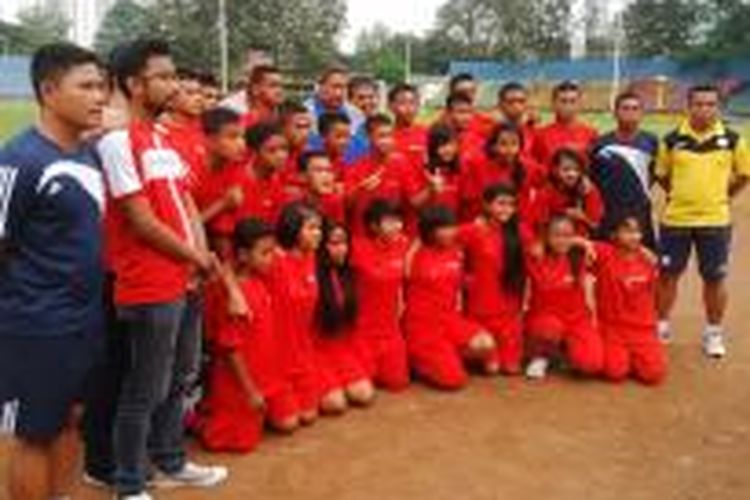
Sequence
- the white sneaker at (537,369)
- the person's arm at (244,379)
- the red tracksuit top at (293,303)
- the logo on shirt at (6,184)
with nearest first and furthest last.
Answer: the logo on shirt at (6,184), the person's arm at (244,379), the red tracksuit top at (293,303), the white sneaker at (537,369)

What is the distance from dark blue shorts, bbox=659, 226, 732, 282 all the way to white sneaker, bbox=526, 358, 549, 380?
132 cm

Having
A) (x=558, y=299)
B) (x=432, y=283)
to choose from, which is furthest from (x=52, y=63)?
(x=558, y=299)

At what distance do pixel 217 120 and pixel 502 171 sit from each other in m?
2.47

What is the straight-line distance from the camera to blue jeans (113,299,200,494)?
5.17 meters

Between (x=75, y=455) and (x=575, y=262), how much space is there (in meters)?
3.62

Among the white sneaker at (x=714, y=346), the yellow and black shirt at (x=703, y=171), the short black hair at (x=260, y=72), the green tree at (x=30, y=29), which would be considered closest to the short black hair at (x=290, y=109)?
the short black hair at (x=260, y=72)

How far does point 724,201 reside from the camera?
8438 mm

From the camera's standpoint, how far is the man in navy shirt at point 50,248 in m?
4.53

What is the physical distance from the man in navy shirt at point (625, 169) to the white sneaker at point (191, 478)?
11.3 feet

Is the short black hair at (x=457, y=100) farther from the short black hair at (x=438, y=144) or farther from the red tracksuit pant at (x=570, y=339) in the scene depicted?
the red tracksuit pant at (x=570, y=339)

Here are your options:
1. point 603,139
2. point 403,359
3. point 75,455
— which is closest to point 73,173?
point 75,455

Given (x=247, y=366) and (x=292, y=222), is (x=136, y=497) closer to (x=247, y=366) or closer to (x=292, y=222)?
(x=247, y=366)

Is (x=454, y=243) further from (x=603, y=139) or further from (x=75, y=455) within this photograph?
(x=75, y=455)

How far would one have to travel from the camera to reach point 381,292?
734cm
